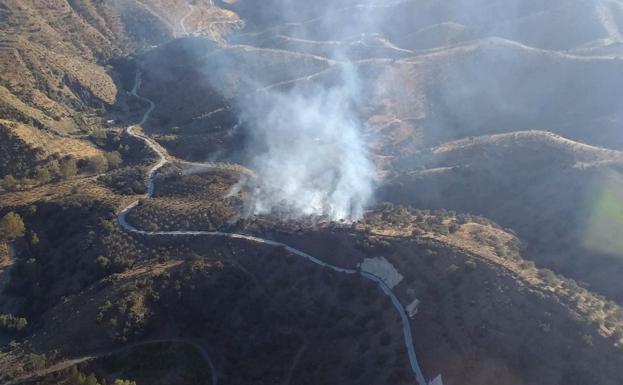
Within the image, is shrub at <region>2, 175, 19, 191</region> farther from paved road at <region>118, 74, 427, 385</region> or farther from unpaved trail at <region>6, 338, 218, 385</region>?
unpaved trail at <region>6, 338, 218, 385</region>

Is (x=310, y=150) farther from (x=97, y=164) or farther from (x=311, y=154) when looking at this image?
(x=97, y=164)

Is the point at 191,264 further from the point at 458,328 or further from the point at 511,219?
the point at 511,219

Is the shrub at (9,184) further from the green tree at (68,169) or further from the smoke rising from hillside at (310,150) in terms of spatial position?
the smoke rising from hillside at (310,150)

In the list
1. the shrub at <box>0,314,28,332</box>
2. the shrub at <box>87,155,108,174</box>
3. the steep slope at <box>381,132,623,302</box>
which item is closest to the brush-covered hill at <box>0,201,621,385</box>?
the shrub at <box>0,314,28,332</box>

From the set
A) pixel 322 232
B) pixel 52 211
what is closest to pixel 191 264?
pixel 322 232

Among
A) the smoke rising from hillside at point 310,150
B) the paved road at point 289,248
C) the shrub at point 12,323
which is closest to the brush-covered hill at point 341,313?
the paved road at point 289,248

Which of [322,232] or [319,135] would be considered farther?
[319,135]

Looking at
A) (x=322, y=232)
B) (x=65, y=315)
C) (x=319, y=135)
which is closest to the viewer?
(x=65, y=315)

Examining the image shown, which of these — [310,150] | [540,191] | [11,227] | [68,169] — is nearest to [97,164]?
[68,169]
